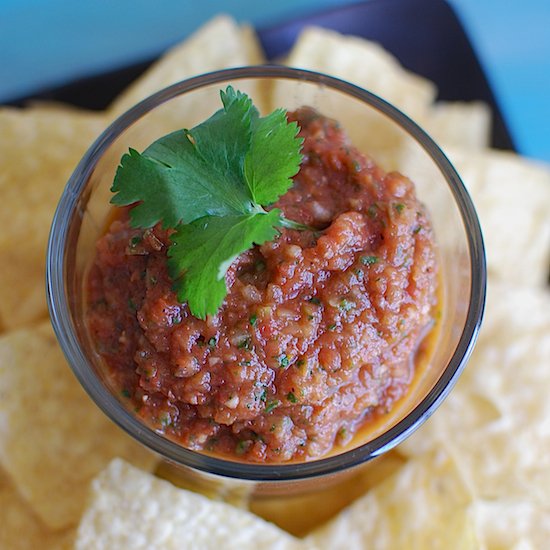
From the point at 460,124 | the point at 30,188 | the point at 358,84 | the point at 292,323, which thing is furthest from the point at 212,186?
the point at 460,124

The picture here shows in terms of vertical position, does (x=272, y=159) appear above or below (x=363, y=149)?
above

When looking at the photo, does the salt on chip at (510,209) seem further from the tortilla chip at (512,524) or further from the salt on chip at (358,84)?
the tortilla chip at (512,524)

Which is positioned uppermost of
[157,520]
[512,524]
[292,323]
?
[292,323]

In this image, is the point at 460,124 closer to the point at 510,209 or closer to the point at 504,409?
the point at 510,209

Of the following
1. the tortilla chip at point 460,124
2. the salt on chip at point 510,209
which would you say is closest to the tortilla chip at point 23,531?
the salt on chip at point 510,209

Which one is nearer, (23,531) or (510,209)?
(23,531)

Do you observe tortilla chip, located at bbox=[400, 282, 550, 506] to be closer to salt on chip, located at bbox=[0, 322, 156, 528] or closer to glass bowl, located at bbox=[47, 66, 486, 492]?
glass bowl, located at bbox=[47, 66, 486, 492]
